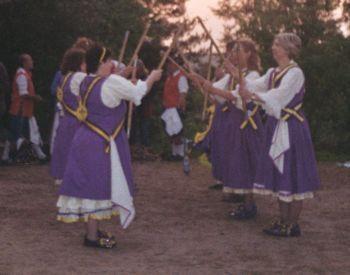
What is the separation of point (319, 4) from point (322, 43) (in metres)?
2.66

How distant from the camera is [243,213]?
7.90 metres

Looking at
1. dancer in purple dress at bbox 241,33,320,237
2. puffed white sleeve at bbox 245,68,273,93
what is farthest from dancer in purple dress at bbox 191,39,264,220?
dancer in purple dress at bbox 241,33,320,237

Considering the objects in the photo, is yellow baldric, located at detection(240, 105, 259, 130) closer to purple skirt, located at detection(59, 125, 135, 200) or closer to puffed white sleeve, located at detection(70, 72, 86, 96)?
puffed white sleeve, located at detection(70, 72, 86, 96)

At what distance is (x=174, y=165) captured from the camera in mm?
12906

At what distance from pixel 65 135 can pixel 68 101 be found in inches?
18.1

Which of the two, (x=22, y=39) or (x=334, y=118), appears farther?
(x=334, y=118)

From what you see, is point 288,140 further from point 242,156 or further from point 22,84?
point 22,84

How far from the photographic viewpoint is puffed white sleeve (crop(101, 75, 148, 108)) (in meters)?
6.10

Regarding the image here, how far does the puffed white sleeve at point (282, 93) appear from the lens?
21.9 feet

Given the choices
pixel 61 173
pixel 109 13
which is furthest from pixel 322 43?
pixel 61 173

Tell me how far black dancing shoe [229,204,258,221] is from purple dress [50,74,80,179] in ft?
6.47

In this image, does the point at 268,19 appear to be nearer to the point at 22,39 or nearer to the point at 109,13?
the point at 109,13

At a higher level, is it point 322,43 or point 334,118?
point 322,43

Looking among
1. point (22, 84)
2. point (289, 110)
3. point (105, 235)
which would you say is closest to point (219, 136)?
point (289, 110)
